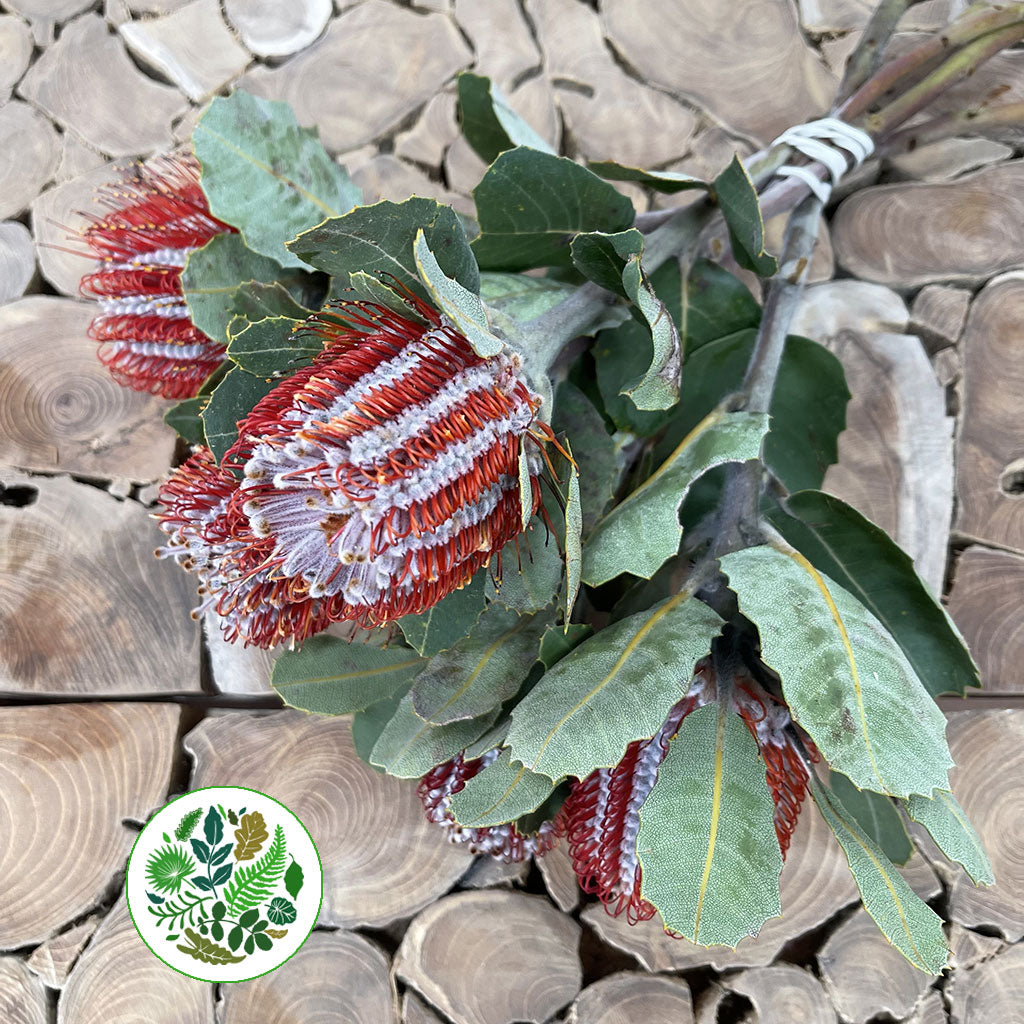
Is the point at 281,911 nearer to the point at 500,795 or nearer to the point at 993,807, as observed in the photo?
the point at 500,795

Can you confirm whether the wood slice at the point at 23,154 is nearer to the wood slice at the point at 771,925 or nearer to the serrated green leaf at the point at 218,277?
the serrated green leaf at the point at 218,277

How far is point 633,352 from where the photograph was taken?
57cm

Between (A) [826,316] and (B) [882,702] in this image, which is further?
(A) [826,316]

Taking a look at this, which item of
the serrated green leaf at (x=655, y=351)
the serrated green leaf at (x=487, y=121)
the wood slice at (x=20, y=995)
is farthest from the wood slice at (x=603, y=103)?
the wood slice at (x=20, y=995)

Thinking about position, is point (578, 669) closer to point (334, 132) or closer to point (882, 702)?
point (882, 702)

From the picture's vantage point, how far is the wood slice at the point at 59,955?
0.60 meters

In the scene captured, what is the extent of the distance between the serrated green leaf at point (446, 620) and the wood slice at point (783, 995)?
356 millimetres

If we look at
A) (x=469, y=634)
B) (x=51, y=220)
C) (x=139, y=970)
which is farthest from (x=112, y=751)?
(x=51, y=220)

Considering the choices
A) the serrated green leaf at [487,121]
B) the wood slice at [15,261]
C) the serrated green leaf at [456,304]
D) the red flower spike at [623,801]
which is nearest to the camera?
the serrated green leaf at [456,304]

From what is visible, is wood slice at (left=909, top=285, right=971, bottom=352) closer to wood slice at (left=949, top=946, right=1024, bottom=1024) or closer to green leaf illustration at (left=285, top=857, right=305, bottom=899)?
wood slice at (left=949, top=946, right=1024, bottom=1024)

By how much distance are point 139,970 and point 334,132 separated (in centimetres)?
66

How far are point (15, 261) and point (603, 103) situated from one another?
19.9 inches

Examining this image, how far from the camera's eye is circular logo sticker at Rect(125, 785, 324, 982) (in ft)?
1.95

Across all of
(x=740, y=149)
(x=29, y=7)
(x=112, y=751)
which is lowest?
(x=112, y=751)
